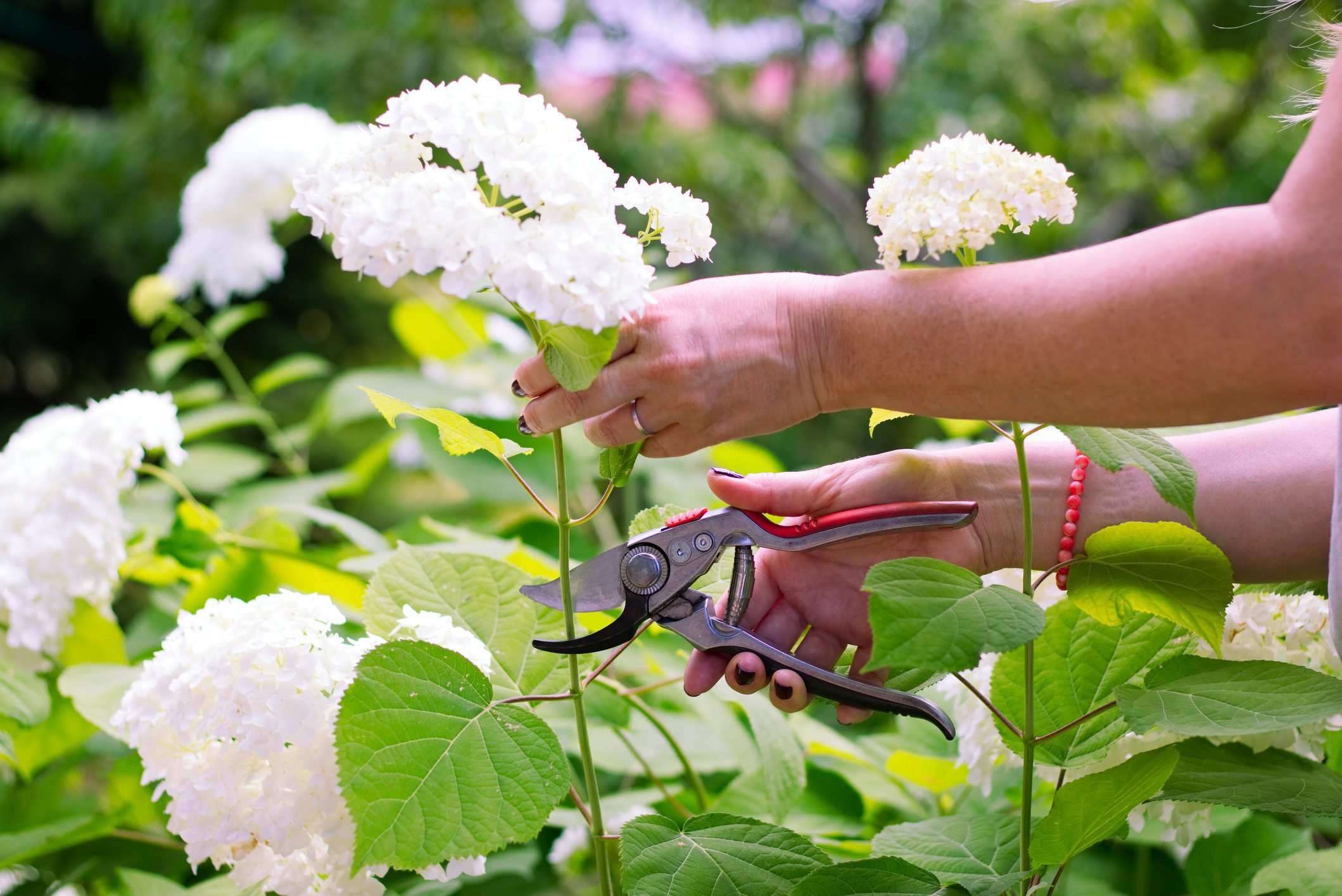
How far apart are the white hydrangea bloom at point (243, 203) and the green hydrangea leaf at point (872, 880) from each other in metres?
1.81

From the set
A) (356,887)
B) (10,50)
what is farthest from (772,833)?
(10,50)

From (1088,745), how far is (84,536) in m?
1.11

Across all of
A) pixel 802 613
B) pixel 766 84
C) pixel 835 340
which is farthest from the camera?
pixel 766 84

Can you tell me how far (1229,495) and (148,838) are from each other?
3.91 feet

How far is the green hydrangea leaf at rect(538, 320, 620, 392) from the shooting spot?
2.33 feet

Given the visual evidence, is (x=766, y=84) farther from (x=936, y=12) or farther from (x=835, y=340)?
(x=835, y=340)

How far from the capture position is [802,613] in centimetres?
99

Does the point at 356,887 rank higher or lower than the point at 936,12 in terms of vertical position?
lower

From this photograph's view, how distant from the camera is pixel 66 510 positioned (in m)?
1.24

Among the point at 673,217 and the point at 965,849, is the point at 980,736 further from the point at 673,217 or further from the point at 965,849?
the point at 673,217

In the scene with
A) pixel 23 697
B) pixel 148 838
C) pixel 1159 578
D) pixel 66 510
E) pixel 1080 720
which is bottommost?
pixel 148 838

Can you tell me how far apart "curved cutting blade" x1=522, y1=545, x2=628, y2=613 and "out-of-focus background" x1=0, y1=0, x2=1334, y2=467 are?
7.47ft

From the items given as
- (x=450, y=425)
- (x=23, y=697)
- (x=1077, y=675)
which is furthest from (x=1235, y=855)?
(x=23, y=697)

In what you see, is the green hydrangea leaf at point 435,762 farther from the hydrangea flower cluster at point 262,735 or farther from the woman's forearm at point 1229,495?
the woman's forearm at point 1229,495
